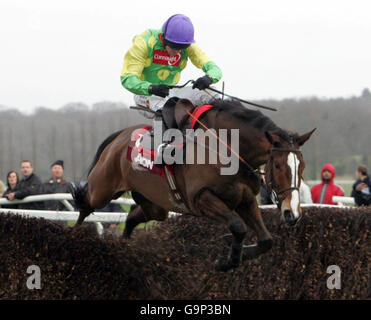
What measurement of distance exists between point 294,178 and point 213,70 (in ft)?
4.92

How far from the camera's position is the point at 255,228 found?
496 cm

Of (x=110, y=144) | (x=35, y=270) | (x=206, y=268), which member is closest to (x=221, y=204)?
(x=206, y=268)

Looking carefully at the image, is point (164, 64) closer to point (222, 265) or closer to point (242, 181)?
point (242, 181)

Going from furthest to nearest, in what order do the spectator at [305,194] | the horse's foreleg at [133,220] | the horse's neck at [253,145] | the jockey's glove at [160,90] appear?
the spectator at [305,194] → the horse's foreleg at [133,220] → the jockey's glove at [160,90] → the horse's neck at [253,145]

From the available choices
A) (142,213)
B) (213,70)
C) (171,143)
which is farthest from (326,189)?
(171,143)

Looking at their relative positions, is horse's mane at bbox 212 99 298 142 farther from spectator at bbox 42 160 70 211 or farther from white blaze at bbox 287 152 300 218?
spectator at bbox 42 160 70 211

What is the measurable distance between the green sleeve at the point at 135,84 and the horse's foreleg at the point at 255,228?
1308 millimetres

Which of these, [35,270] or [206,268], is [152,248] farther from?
[35,270]

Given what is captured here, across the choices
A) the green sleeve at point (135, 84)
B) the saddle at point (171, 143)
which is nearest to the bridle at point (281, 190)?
the saddle at point (171, 143)

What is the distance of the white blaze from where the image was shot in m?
4.38

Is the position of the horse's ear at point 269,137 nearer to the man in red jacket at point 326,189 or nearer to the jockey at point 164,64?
the jockey at point 164,64

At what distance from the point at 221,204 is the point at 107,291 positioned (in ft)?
3.72

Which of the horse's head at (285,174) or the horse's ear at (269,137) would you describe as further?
the horse's ear at (269,137)

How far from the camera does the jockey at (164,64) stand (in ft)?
17.4
